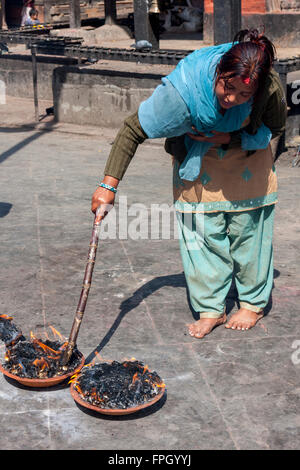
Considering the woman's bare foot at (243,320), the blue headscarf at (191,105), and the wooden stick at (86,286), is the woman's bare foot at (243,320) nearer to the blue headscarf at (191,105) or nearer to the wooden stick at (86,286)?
the wooden stick at (86,286)

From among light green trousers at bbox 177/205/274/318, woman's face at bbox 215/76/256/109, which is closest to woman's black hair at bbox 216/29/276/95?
woman's face at bbox 215/76/256/109

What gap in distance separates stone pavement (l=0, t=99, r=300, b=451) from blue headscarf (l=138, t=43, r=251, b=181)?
132 centimetres

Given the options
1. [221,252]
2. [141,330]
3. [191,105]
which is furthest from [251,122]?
[141,330]

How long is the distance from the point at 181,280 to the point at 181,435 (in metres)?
2.04

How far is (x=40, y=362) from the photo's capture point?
12.6ft

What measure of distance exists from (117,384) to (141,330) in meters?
0.90

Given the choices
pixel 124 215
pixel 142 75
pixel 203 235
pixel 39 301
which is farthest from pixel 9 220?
pixel 142 75

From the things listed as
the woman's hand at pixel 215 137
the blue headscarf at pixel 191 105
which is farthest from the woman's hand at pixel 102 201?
the woman's hand at pixel 215 137

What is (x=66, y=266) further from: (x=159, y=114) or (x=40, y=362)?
(x=159, y=114)

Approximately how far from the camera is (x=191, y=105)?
372 centimetres

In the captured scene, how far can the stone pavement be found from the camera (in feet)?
11.3

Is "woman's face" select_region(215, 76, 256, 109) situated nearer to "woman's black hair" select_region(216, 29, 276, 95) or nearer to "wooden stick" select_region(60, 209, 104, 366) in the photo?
"woman's black hair" select_region(216, 29, 276, 95)

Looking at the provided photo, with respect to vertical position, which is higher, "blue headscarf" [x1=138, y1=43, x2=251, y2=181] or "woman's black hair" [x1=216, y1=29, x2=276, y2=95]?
"woman's black hair" [x1=216, y1=29, x2=276, y2=95]

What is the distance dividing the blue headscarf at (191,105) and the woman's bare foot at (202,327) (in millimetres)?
1251
